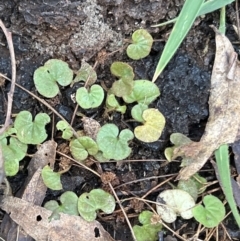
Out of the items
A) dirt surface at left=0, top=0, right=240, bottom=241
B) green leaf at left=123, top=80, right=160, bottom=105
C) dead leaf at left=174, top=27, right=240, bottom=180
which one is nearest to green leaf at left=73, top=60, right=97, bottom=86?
dirt surface at left=0, top=0, right=240, bottom=241

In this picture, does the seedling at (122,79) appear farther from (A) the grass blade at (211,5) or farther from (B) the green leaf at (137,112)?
(A) the grass blade at (211,5)

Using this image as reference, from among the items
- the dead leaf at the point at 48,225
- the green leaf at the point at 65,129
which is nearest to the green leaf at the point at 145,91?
the green leaf at the point at 65,129

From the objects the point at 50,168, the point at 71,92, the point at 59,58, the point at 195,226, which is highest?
the point at 59,58

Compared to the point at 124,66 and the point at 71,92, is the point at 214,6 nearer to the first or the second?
the point at 124,66

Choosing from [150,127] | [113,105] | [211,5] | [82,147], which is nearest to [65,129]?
[82,147]

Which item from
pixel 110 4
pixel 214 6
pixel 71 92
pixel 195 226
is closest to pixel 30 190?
pixel 71 92
